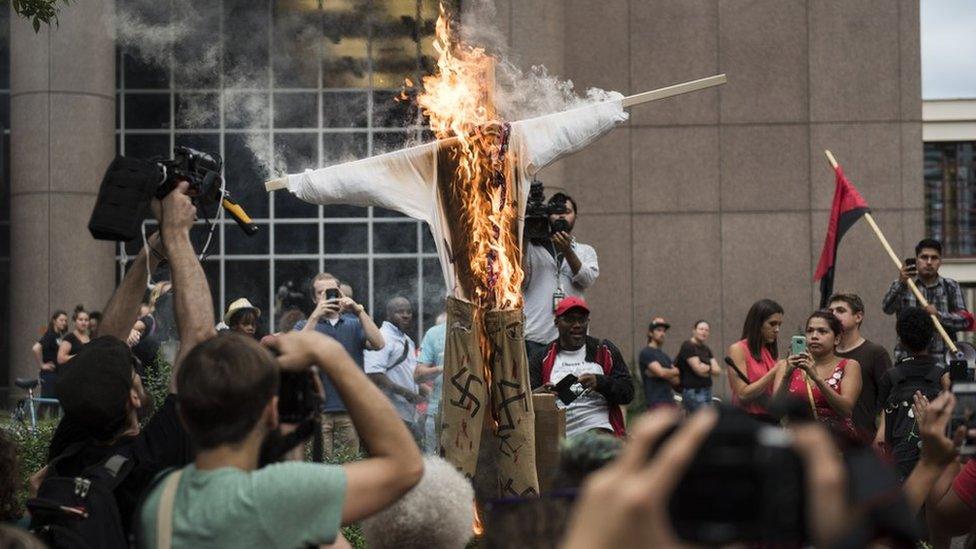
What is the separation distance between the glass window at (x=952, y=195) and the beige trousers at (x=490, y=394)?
29.0 metres

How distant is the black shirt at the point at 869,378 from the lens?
289 inches

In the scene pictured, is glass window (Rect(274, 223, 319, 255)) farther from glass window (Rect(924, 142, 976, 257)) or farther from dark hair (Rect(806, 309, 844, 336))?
glass window (Rect(924, 142, 976, 257))

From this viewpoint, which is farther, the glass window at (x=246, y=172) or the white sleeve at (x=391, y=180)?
the glass window at (x=246, y=172)

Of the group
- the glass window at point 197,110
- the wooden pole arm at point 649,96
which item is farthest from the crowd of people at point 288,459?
the glass window at point 197,110

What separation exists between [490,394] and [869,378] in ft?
7.11

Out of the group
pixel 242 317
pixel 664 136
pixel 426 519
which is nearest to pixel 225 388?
pixel 426 519

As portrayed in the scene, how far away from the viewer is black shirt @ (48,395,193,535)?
11.9 ft

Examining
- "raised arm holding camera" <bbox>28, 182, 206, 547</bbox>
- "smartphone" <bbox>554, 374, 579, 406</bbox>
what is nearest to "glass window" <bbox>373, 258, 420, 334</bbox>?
"smartphone" <bbox>554, 374, 579, 406</bbox>

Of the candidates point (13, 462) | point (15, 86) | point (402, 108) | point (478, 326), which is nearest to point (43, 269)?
point (15, 86)

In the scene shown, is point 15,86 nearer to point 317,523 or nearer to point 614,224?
point 614,224

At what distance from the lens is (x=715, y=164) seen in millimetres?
17828

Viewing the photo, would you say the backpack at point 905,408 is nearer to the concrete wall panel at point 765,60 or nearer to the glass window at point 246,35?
the concrete wall panel at point 765,60

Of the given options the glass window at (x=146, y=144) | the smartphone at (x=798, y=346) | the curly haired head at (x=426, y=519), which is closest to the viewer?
the curly haired head at (x=426, y=519)

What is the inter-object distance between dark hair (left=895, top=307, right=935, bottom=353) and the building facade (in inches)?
431
